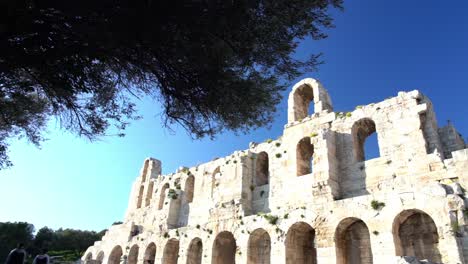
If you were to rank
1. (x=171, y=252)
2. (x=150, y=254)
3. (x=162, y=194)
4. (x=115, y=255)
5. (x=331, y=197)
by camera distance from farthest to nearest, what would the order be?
(x=162, y=194) < (x=115, y=255) < (x=150, y=254) < (x=171, y=252) < (x=331, y=197)

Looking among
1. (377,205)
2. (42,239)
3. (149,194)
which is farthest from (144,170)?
(42,239)

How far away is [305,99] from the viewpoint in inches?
843

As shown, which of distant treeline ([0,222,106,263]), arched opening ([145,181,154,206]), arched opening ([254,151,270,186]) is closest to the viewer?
arched opening ([254,151,270,186])

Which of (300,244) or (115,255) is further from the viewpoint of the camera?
(115,255)

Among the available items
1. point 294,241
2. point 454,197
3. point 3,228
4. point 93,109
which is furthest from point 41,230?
point 454,197

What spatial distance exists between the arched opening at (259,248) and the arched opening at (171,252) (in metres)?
6.21

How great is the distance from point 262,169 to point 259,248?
5.19 meters

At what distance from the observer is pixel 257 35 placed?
742cm

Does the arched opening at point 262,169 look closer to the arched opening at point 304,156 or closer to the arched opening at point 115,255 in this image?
the arched opening at point 304,156

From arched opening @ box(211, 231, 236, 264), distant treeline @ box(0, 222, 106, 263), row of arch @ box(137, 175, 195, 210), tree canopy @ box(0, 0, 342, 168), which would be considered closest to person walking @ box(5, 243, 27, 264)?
tree canopy @ box(0, 0, 342, 168)

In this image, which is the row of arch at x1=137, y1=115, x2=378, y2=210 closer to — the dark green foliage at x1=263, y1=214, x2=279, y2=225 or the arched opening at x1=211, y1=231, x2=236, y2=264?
the dark green foliage at x1=263, y1=214, x2=279, y2=225

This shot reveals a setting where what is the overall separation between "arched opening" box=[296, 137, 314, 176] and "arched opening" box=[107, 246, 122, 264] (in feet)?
51.5

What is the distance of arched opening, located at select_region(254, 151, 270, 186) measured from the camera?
825 inches

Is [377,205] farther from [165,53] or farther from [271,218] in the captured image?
[165,53]
